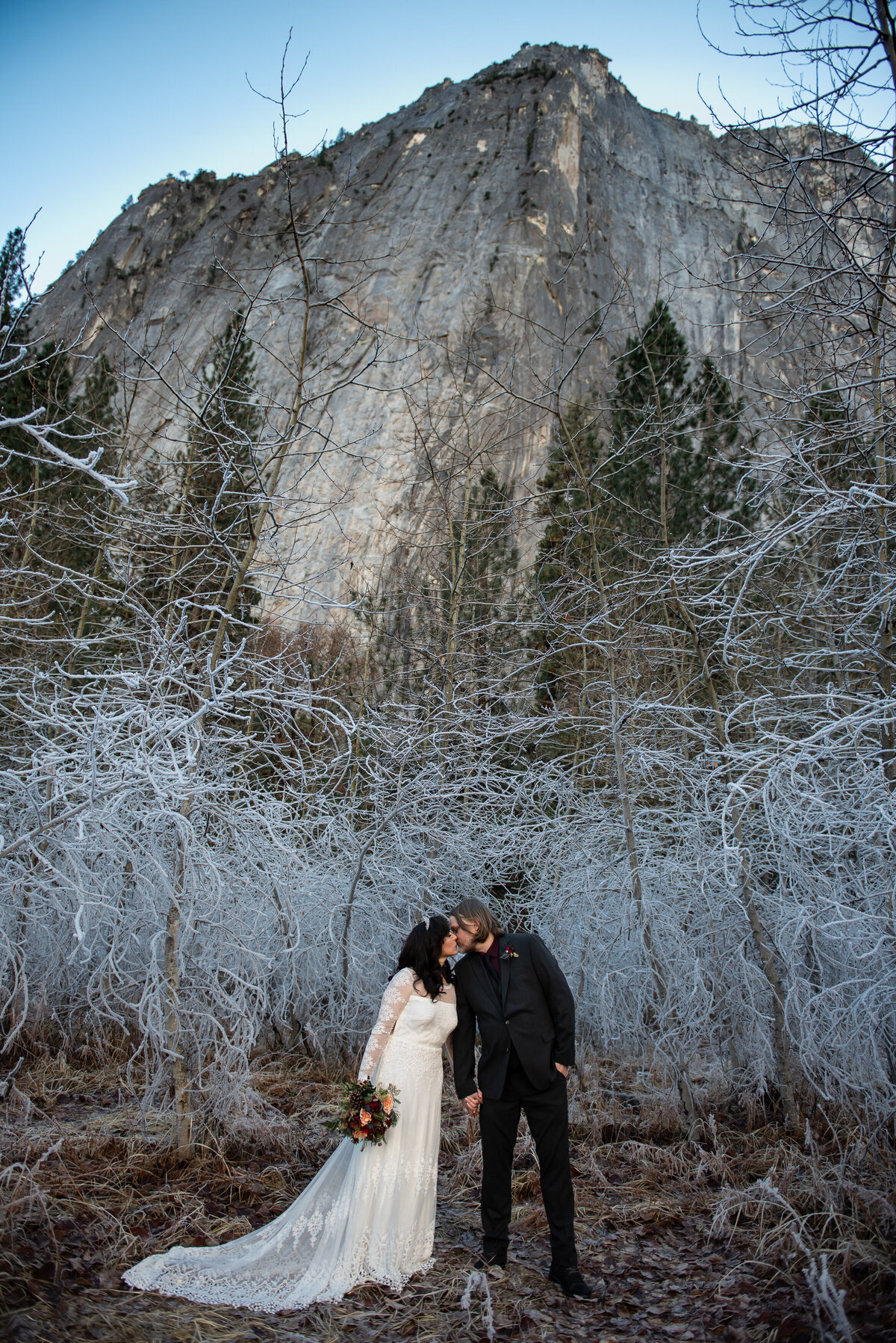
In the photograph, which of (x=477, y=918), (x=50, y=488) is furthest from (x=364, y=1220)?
(x=50, y=488)

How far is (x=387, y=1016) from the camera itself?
3.82 metres

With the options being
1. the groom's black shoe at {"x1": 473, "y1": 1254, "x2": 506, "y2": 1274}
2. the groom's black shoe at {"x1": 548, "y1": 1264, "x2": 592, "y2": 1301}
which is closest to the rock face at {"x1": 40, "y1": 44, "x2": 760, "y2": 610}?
the groom's black shoe at {"x1": 473, "y1": 1254, "x2": 506, "y2": 1274}

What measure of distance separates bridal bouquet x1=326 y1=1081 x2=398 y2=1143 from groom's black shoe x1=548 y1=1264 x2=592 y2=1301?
0.93 metres

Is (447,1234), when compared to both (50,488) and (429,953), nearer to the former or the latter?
(429,953)

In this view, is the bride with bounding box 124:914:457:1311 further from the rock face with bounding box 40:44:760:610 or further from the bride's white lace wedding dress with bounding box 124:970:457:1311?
the rock face with bounding box 40:44:760:610

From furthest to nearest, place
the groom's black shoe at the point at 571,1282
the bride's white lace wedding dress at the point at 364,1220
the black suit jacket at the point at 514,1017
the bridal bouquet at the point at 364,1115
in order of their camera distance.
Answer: the black suit jacket at the point at 514,1017, the bridal bouquet at the point at 364,1115, the groom's black shoe at the point at 571,1282, the bride's white lace wedding dress at the point at 364,1220

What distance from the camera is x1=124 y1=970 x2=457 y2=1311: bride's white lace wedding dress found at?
330 cm

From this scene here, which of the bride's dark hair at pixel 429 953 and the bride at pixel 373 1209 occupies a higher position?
the bride's dark hair at pixel 429 953

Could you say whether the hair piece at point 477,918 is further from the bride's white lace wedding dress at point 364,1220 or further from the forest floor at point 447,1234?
the forest floor at point 447,1234

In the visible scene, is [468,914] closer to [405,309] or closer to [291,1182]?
[291,1182]

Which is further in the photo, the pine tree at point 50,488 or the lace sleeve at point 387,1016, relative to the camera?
the pine tree at point 50,488

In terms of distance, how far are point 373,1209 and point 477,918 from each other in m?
1.32

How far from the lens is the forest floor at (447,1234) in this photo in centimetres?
303

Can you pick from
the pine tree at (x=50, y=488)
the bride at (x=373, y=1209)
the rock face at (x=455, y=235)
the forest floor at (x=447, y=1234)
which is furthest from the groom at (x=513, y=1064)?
the rock face at (x=455, y=235)
